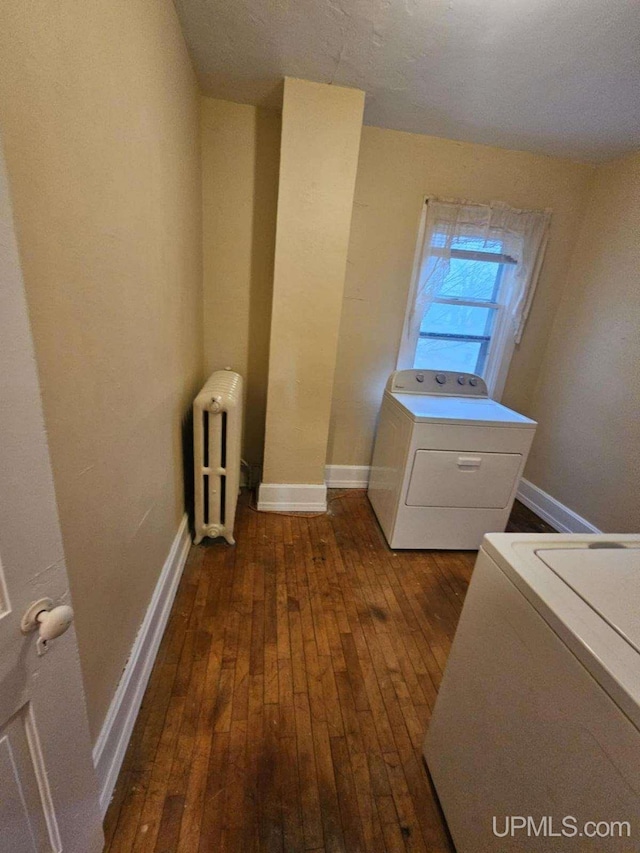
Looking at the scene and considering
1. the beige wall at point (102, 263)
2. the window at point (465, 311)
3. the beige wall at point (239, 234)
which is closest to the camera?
the beige wall at point (102, 263)

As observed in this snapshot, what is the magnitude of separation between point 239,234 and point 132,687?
2216 mm

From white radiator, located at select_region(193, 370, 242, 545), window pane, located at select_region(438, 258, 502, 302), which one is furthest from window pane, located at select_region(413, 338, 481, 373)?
white radiator, located at select_region(193, 370, 242, 545)

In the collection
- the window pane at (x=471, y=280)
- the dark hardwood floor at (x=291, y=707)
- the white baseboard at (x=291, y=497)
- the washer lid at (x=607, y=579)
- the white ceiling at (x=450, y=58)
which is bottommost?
the dark hardwood floor at (x=291, y=707)

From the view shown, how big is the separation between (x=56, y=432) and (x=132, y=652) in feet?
2.79

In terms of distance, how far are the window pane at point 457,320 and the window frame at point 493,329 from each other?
0.04m

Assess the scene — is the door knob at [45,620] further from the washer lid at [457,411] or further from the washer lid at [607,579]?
the washer lid at [457,411]

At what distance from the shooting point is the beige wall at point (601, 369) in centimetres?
197

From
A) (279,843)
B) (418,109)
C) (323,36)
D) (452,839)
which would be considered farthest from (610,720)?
(418,109)

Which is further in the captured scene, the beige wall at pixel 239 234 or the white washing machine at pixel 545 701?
the beige wall at pixel 239 234

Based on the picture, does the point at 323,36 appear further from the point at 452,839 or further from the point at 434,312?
the point at 452,839

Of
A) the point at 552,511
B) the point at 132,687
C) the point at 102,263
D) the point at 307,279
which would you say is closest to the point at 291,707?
the point at 132,687

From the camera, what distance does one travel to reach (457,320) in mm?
2434

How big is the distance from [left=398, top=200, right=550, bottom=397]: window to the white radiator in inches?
51.9

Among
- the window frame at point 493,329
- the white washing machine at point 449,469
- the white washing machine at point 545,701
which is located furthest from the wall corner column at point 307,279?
the white washing machine at point 545,701
